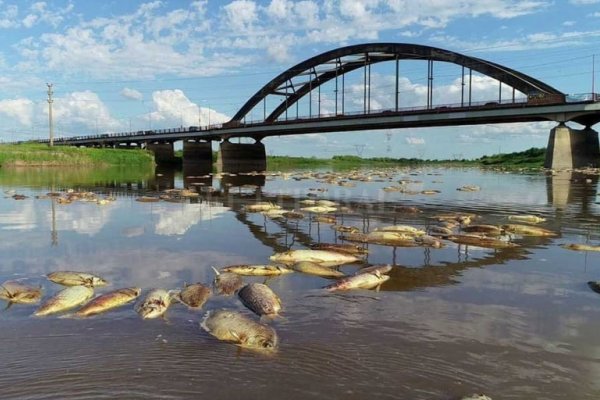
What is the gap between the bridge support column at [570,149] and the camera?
6134 cm

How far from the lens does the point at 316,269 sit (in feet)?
27.9

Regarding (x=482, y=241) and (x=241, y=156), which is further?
(x=241, y=156)

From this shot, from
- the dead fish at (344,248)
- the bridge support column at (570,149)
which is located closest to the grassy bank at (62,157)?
the bridge support column at (570,149)

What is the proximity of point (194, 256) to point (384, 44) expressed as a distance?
278 feet

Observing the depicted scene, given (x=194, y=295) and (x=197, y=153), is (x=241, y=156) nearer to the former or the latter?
(x=197, y=153)

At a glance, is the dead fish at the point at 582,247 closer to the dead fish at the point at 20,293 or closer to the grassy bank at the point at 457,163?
the dead fish at the point at 20,293

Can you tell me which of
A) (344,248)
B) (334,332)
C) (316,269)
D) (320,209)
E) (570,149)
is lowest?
(334,332)

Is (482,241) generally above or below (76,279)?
above

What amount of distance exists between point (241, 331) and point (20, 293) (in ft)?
12.0

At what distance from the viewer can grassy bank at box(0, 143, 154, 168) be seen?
2825 inches

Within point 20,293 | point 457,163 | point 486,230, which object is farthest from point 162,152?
point 20,293

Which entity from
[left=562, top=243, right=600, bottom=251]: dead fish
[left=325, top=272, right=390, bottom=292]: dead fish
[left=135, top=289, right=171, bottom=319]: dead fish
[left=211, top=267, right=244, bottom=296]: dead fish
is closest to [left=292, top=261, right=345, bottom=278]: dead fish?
[left=325, top=272, right=390, bottom=292]: dead fish

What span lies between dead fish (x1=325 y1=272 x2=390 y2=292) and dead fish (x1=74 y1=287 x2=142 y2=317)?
2913 millimetres

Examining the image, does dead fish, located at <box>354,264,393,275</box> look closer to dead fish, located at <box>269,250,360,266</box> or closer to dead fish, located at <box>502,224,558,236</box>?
dead fish, located at <box>269,250,360,266</box>
